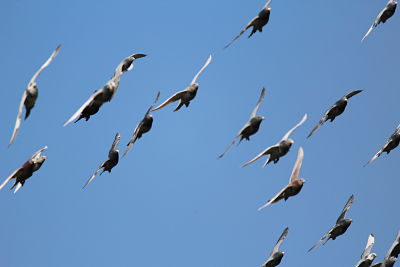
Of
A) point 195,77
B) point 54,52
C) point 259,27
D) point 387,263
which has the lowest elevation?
point 387,263

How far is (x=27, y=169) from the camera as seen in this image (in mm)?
21703

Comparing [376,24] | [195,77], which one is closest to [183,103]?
[195,77]

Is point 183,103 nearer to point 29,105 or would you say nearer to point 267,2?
point 267,2

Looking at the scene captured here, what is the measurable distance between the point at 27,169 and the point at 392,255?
11.0 m

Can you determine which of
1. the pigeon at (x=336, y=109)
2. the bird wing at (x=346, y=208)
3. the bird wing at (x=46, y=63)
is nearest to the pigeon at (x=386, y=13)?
the pigeon at (x=336, y=109)

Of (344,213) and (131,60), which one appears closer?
(131,60)

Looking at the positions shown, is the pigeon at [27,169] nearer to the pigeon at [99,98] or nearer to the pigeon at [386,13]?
the pigeon at [99,98]

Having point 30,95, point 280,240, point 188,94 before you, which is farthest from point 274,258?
point 30,95

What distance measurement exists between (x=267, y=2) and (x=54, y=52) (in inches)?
290

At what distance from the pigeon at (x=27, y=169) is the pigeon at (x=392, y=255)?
33.9 ft

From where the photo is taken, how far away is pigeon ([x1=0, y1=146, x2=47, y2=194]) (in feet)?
70.3

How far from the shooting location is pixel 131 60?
23.8 metres

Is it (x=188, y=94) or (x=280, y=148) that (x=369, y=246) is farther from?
(x=188, y=94)

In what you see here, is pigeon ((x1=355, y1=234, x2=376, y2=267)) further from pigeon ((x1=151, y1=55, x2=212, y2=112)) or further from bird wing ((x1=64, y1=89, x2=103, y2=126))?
bird wing ((x1=64, y1=89, x2=103, y2=126))
